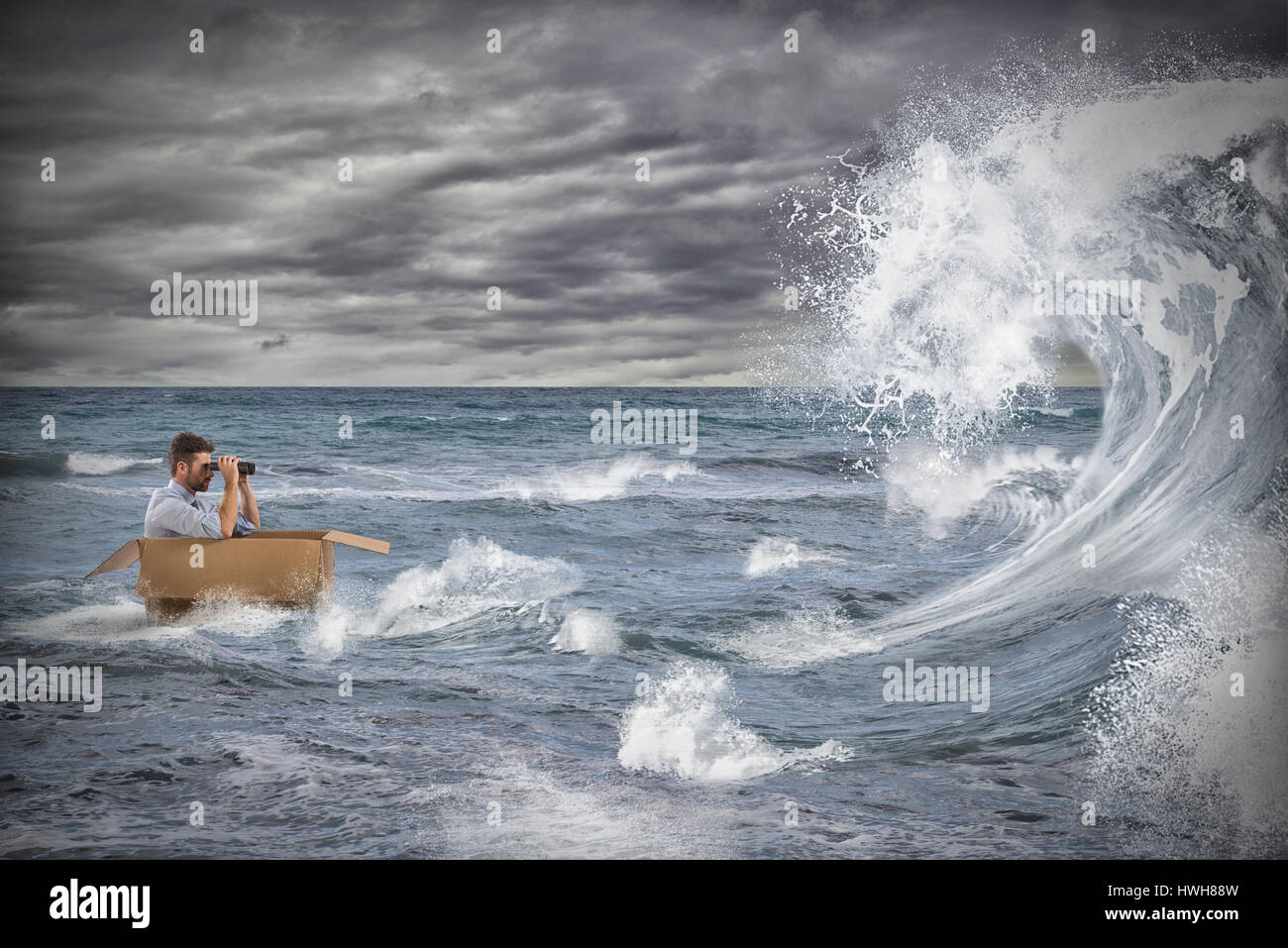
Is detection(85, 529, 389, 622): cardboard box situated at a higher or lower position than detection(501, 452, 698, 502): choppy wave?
lower

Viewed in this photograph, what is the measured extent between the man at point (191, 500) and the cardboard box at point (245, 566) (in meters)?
0.09

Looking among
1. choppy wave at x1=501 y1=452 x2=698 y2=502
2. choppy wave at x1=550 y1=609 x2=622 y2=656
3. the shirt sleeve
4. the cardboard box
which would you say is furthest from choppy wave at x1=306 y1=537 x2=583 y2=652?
choppy wave at x1=501 y1=452 x2=698 y2=502

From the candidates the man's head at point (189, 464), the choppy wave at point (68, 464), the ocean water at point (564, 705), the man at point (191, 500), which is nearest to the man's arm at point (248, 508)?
the man at point (191, 500)

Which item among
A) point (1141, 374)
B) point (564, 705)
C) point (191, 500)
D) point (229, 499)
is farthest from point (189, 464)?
point (1141, 374)

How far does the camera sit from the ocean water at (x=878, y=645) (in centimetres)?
441

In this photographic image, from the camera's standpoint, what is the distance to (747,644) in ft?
27.1

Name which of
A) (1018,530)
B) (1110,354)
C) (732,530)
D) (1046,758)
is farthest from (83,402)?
(1046,758)

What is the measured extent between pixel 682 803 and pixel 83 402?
122ft

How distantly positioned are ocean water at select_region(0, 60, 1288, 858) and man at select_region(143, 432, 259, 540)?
50 cm

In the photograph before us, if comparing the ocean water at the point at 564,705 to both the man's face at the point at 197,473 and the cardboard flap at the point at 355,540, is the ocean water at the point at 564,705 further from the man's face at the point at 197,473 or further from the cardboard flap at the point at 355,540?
the man's face at the point at 197,473

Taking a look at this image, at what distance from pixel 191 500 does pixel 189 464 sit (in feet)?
0.62

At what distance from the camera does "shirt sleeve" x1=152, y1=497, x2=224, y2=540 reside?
489cm

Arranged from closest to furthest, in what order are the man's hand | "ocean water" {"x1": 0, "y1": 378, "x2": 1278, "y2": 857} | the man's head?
"ocean water" {"x1": 0, "y1": 378, "x2": 1278, "y2": 857} < the man's hand < the man's head

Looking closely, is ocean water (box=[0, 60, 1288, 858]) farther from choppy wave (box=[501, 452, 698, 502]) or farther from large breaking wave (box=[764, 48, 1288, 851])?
choppy wave (box=[501, 452, 698, 502])
